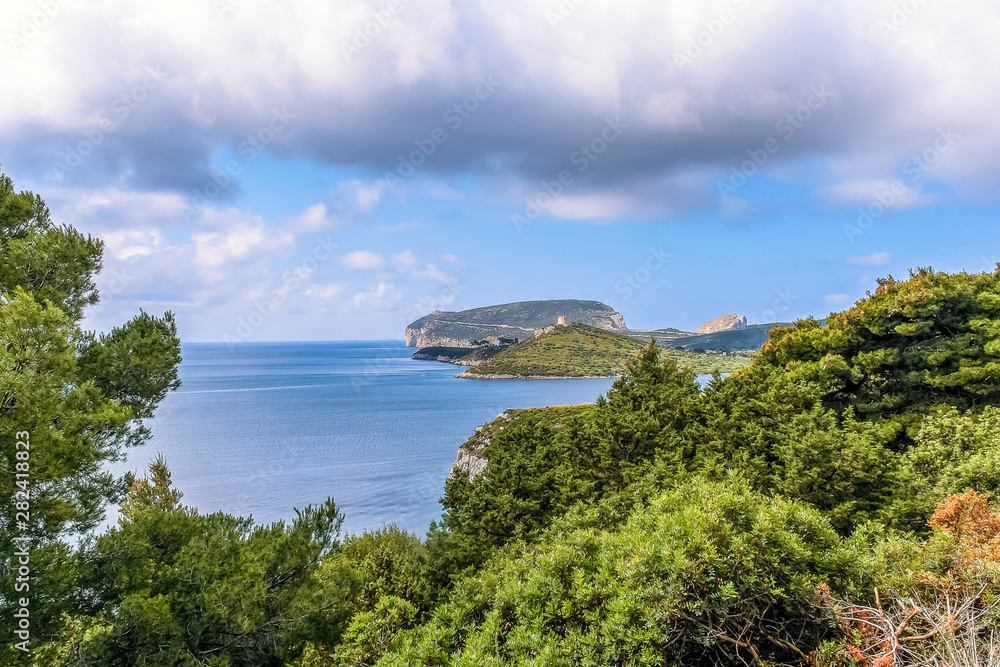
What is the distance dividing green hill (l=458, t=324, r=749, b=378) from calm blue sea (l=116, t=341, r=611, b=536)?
17.1 metres

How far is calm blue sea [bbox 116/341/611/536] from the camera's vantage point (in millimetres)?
45188

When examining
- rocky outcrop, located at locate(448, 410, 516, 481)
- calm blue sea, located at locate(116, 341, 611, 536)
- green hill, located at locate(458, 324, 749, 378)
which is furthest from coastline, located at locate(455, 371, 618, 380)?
rocky outcrop, located at locate(448, 410, 516, 481)

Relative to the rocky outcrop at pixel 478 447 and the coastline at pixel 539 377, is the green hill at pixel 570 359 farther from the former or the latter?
the rocky outcrop at pixel 478 447

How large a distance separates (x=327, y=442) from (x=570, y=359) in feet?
347

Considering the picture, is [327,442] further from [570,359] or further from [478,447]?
[570,359]

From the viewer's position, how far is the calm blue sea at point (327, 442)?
45188 mm

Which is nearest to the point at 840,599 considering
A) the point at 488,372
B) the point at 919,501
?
the point at 919,501

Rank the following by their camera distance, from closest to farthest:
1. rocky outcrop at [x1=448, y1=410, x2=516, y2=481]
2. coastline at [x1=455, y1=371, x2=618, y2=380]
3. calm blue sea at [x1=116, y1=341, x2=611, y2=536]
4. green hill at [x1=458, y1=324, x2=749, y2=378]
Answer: calm blue sea at [x1=116, y1=341, x2=611, y2=536], rocky outcrop at [x1=448, y1=410, x2=516, y2=481], coastline at [x1=455, y1=371, x2=618, y2=380], green hill at [x1=458, y1=324, x2=749, y2=378]

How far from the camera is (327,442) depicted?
6988 cm

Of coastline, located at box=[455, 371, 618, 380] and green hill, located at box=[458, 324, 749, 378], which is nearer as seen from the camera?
coastline, located at box=[455, 371, 618, 380]

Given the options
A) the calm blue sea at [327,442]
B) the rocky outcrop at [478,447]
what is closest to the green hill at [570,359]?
the calm blue sea at [327,442]

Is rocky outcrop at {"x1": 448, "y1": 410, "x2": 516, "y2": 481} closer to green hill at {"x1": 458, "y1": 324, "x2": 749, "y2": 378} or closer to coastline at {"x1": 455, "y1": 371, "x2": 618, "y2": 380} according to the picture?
coastline at {"x1": 455, "y1": 371, "x2": 618, "y2": 380}

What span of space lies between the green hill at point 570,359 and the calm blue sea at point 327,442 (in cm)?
1707

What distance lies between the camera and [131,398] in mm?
10773
